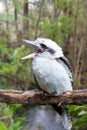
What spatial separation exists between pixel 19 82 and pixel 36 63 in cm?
339

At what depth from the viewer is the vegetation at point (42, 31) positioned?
640 cm

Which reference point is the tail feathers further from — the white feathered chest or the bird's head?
the bird's head

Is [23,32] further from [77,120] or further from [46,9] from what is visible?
[77,120]

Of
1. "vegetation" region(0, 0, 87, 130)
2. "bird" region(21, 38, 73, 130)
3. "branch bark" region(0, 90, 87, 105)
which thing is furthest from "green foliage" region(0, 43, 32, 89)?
"bird" region(21, 38, 73, 130)

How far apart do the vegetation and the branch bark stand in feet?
8.77

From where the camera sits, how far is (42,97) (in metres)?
3.41

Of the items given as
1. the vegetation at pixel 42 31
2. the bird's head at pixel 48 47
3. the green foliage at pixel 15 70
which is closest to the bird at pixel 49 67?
Result: the bird's head at pixel 48 47

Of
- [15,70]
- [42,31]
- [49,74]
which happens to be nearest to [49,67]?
[49,74]

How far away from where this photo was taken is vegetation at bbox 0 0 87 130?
6.40 meters

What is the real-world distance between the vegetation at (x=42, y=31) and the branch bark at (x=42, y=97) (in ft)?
8.77

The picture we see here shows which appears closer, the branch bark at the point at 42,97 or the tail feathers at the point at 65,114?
the branch bark at the point at 42,97

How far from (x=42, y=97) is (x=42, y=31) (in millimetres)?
3771

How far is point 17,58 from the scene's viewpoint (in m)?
5.95

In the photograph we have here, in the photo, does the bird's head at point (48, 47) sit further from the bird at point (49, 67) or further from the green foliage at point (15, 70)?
the green foliage at point (15, 70)
